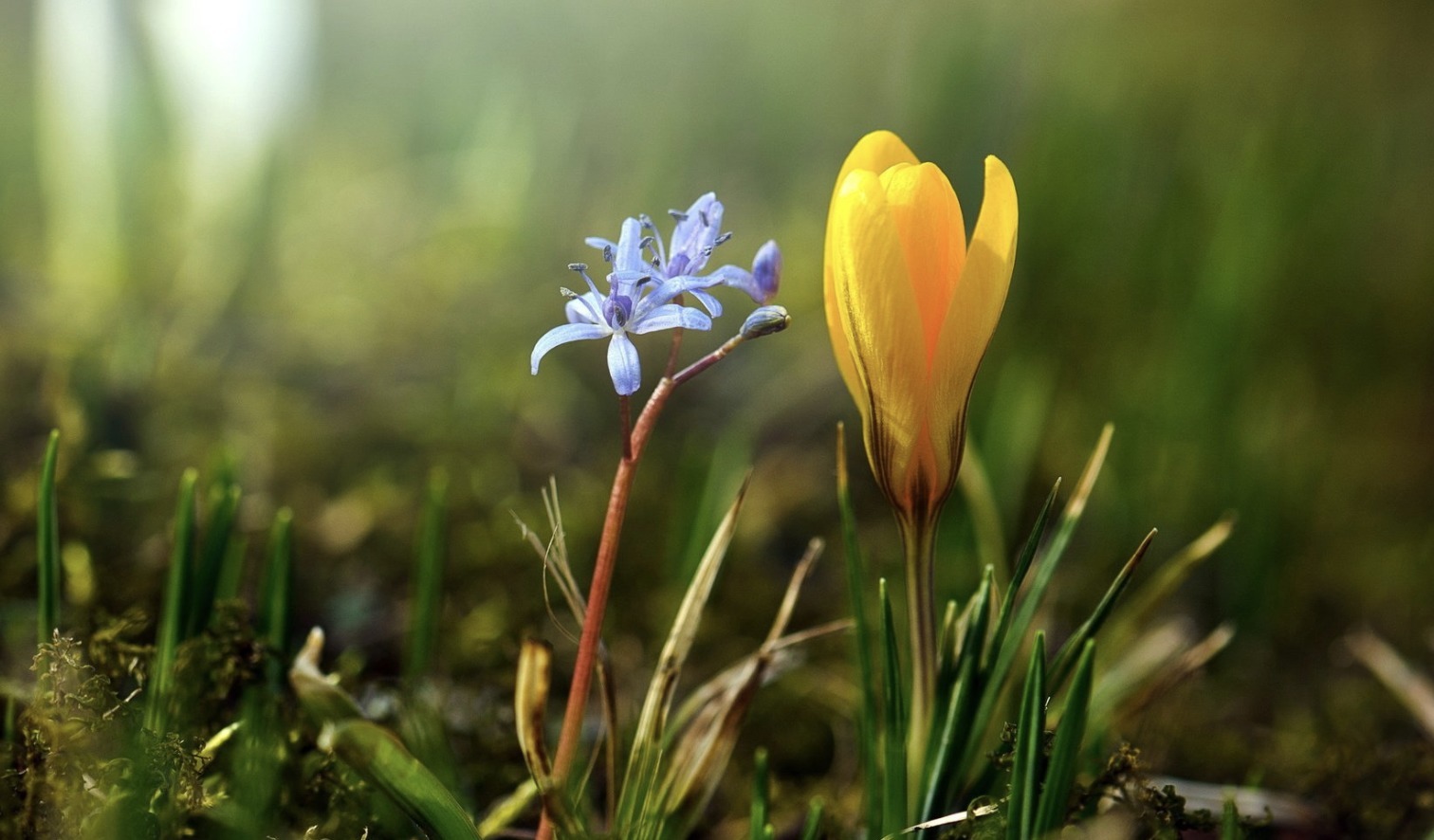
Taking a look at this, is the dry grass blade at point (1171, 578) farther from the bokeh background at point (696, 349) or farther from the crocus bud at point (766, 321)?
the crocus bud at point (766, 321)

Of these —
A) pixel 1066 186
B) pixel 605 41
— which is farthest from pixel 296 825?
pixel 605 41

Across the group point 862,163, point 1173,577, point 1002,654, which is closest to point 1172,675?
point 1173,577

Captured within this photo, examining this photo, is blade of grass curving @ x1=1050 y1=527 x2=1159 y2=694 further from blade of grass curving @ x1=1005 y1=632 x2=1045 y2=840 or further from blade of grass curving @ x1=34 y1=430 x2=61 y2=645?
blade of grass curving @ x1=34 y1=430 x2=61 y2=645

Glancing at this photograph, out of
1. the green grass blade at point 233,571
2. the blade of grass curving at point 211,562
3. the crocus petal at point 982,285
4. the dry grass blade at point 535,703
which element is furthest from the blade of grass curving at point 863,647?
the green grass blade at point 233,571

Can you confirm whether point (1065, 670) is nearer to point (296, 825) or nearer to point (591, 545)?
point (296, 825)

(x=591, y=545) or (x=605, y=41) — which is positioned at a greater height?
(x=605, y=41)

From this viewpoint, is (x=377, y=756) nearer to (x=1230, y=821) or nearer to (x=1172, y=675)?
(x=1230, y=821)

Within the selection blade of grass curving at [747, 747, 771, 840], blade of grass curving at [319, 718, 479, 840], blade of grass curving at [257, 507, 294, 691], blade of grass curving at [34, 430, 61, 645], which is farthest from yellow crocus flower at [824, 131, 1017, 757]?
blade of grass curving at [34, 430, 61, 645]
